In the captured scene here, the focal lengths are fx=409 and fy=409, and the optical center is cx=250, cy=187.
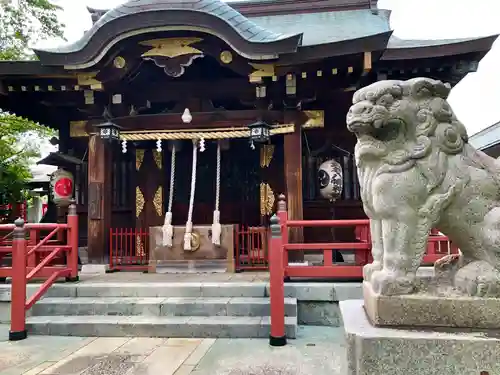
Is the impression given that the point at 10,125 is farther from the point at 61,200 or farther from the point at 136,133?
the point at 136,133

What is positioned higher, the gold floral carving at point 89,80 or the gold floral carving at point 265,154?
the gold floral carving at point 89,80

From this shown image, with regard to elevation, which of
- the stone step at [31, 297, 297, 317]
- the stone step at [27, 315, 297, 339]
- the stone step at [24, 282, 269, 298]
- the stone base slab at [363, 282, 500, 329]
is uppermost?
the stone base slab at [363, 282, 500, 329]

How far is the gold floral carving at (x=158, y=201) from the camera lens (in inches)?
356

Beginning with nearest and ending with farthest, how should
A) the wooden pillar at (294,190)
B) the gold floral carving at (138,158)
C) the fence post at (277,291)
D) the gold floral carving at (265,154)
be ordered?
the fence post at (277,291) < the wooden pillar at (294,190) < the gold floral carving at (265,154) < the gold floral carving at (138,158)

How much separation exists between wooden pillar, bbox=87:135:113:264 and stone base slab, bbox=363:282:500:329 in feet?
21.2

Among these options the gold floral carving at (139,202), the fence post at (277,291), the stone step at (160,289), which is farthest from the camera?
the gold floral carving at (139,202)

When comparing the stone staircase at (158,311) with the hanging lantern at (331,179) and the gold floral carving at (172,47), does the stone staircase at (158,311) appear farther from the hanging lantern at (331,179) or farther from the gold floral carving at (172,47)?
the gold floral carving at (172,47)

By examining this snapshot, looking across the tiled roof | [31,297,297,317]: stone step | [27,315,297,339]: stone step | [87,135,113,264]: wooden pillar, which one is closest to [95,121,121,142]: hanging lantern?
[87,135,113,264]: wooden pillar

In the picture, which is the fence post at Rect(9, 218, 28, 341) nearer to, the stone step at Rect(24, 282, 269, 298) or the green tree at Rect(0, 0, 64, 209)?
the stone step at Rect(24, 282, 269, 298)

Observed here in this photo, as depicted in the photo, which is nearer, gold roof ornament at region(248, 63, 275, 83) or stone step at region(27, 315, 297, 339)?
stone step at region(27, 315, 297, 339)

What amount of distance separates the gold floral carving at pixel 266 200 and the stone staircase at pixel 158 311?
9.66 ft

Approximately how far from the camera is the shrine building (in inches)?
281

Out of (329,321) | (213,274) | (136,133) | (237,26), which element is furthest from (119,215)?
(329,321)

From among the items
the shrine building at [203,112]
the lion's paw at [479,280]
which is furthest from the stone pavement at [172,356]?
the shrine building at [203,112]
